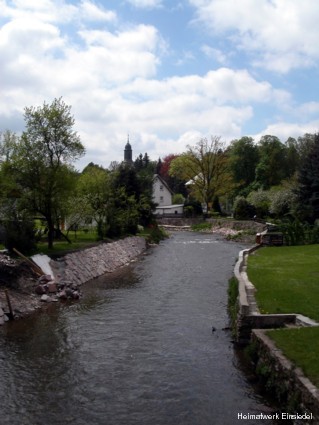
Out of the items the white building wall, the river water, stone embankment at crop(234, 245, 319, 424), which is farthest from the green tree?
the white building wall

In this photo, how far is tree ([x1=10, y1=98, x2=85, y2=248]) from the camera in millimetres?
25562

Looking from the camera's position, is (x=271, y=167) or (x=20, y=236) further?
(x=271, y=167)

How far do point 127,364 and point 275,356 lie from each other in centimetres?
418

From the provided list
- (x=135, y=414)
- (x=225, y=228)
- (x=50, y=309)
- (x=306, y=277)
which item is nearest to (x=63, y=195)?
(x=50, y=309)

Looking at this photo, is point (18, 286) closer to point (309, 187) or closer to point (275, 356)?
point (275, 356)

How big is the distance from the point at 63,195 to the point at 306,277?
1552 centimetres

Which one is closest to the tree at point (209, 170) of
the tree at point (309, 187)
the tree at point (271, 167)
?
the tree at point (271, 167)

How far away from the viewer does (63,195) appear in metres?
26.5

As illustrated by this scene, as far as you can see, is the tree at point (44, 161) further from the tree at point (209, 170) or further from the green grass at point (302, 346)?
the tree at point (209, 170)

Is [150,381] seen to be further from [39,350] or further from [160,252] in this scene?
[160,252]

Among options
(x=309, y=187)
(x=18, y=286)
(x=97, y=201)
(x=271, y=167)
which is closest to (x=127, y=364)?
(x=18, y=286)

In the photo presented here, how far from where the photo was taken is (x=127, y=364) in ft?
38.0

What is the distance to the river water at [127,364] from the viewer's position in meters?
9.09

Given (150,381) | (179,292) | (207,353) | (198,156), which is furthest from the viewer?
(198,156)
